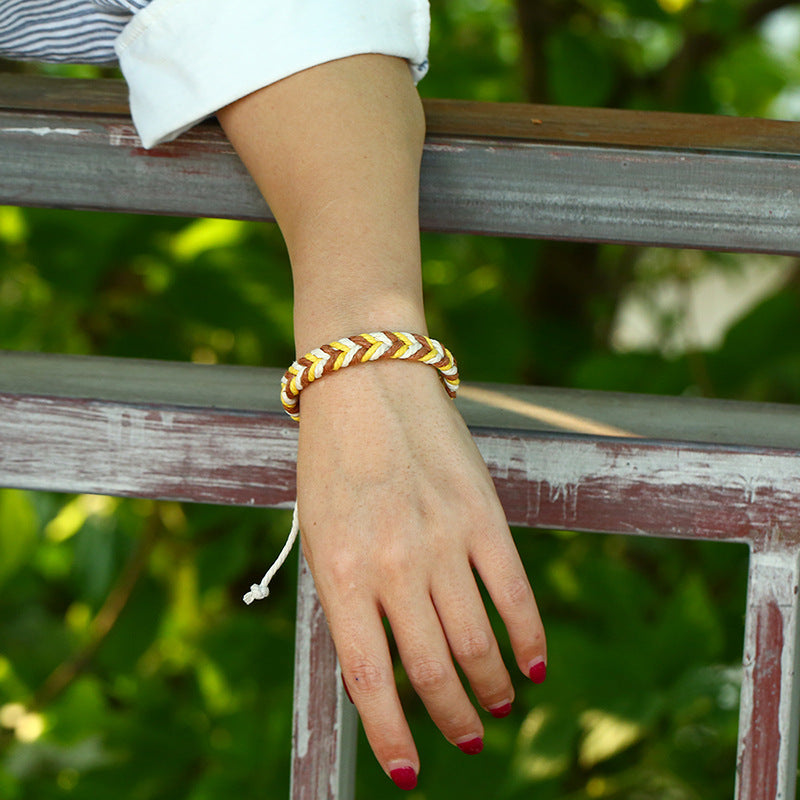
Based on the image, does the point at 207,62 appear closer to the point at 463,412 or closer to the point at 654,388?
the point at 463,412

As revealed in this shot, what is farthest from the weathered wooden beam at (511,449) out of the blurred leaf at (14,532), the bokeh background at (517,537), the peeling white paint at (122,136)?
the blurred leaf at (14,532)

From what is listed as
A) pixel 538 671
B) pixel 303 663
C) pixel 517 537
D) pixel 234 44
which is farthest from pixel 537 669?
pixel 517 537

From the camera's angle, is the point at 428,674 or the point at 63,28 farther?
the point at 63,28

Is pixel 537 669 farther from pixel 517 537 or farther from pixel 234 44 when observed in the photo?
pixel 517 537

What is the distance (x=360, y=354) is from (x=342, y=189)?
6 centimetres

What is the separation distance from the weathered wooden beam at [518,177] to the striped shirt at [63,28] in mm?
36

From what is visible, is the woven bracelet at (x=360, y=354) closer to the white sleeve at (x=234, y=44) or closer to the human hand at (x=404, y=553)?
the human hand at (x=404, y=553)

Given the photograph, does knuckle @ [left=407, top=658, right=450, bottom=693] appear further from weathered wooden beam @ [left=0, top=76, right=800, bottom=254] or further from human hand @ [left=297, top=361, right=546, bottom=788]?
weathered wooden beam @ [left=0, top=76, right=800, bottom=254]

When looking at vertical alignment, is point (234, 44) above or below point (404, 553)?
above

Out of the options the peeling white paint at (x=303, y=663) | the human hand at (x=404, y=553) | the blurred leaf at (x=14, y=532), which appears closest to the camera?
the human hand at (x=404, y=553)

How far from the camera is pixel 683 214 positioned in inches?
14.5

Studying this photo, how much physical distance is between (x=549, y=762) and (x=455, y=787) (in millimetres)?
115

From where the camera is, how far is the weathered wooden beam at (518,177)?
0.37m

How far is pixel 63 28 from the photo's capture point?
1.41 ft
